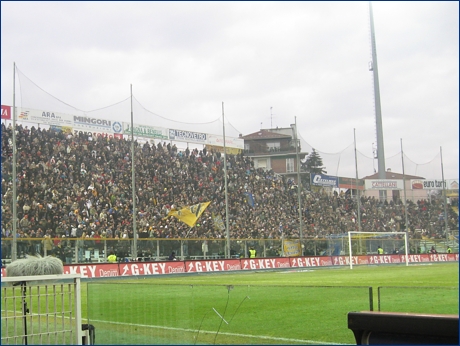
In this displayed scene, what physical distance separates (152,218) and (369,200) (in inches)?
899

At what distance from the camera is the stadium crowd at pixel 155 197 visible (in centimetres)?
3017

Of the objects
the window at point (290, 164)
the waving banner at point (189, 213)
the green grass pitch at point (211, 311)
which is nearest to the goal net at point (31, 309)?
the green grass pitch at point (211, 311)

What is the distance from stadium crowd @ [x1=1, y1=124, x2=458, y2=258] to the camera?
30.2 metres

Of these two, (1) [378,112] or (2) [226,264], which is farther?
(1) [378,112]

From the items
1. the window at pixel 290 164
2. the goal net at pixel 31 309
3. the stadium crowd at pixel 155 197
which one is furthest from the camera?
the window at pixel 290 164

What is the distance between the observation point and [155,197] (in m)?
37.4

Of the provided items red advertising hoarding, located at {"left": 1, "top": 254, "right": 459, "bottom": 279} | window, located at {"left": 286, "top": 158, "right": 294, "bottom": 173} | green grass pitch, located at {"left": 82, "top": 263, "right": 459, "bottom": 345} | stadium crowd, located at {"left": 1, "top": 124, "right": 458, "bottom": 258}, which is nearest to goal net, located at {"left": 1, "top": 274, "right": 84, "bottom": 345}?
green grass pitch, located at {"left": 82, "top": 263, "right": 459, "bottom": 345}

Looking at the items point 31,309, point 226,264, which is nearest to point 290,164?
point 226,264

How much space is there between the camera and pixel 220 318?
9109 millimetres

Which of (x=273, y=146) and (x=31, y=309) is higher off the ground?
(x=273, y=146)

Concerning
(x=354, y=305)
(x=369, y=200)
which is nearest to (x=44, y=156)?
(x=354, y=305)

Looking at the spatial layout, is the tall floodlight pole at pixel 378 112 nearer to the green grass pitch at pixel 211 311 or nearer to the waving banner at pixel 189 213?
the waving banner at pixel 189 213

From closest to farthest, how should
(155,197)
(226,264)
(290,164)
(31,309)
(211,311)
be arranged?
(31,309) → (211,311) → (226,264) → (155,197) → (290,164)

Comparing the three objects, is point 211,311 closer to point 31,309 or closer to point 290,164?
point 31,309
